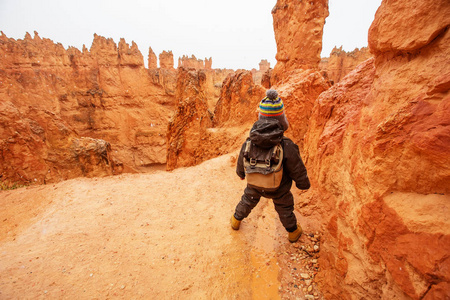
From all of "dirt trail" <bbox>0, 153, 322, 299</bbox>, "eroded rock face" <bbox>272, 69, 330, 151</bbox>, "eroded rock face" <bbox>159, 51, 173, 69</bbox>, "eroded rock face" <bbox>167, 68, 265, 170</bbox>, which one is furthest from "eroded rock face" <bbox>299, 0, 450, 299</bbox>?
"eroded rock face" <bbox>159, 51, 173, 69</bbox>

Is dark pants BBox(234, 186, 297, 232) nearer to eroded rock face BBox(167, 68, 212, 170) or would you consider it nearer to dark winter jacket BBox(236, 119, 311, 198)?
dark winter jacket BBox(236, 119, 311, 198)

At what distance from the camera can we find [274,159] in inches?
82.0

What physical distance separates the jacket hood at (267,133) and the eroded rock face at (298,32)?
7.55 metres

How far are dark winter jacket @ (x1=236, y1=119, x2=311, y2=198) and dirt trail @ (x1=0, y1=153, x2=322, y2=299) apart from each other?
84cm

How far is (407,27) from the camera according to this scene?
1369 mm

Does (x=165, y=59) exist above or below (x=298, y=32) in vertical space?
above

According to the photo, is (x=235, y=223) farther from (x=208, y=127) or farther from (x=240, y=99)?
(x=240, y=99)

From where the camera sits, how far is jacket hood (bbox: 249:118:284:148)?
2035 mm

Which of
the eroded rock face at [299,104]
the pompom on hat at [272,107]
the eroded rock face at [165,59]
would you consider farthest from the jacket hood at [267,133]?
the eroded rock face at [165,59]

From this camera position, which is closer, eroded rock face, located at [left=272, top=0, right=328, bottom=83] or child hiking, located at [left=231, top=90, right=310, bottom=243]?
child hiking, located at [left=231, top=90, right=310, bottom=243]

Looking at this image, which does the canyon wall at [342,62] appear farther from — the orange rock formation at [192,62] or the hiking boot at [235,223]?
the hiking boot at [235,223]

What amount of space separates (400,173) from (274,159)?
1.00 metres

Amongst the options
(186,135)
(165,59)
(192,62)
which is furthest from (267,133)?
(192,62)

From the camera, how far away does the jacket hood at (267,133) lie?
2035 millimetres
